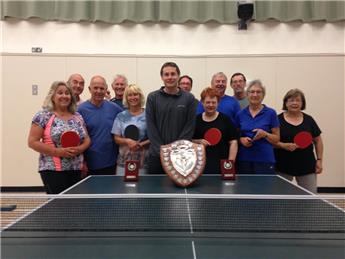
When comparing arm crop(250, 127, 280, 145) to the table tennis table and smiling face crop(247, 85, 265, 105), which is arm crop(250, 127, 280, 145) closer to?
smiling face crop(247, 85, 265, 105)

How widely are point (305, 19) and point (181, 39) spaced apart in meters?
2.69

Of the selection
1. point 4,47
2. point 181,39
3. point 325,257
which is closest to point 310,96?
point 181,39

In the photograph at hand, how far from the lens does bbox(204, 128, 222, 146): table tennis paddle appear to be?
388cm

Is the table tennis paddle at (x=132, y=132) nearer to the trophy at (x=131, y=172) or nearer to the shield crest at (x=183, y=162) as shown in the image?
the trophy at (x=131, y=172)

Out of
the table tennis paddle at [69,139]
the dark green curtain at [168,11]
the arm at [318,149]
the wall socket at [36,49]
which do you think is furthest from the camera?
the wall socket at [36,49]

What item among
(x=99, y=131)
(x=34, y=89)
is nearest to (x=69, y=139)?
(x=99, y=131)

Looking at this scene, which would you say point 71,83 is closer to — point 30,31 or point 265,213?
point 265,213

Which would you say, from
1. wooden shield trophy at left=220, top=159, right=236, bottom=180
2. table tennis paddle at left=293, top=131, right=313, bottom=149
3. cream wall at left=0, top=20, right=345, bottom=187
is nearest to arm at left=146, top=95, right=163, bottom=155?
wooden shield trophy at left=220, top=159, right=236, bottom=180

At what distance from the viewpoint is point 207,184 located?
3.40m

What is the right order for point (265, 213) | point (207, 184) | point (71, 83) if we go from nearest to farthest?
point (265, 213)
point (207, 184)
point (71, 83)

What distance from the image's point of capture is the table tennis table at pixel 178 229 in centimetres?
184

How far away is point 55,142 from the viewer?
11.8 feet

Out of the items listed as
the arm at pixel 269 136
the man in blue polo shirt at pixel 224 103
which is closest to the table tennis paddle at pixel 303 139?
the arm at pixel 269 136

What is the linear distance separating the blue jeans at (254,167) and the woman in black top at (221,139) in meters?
0.26
